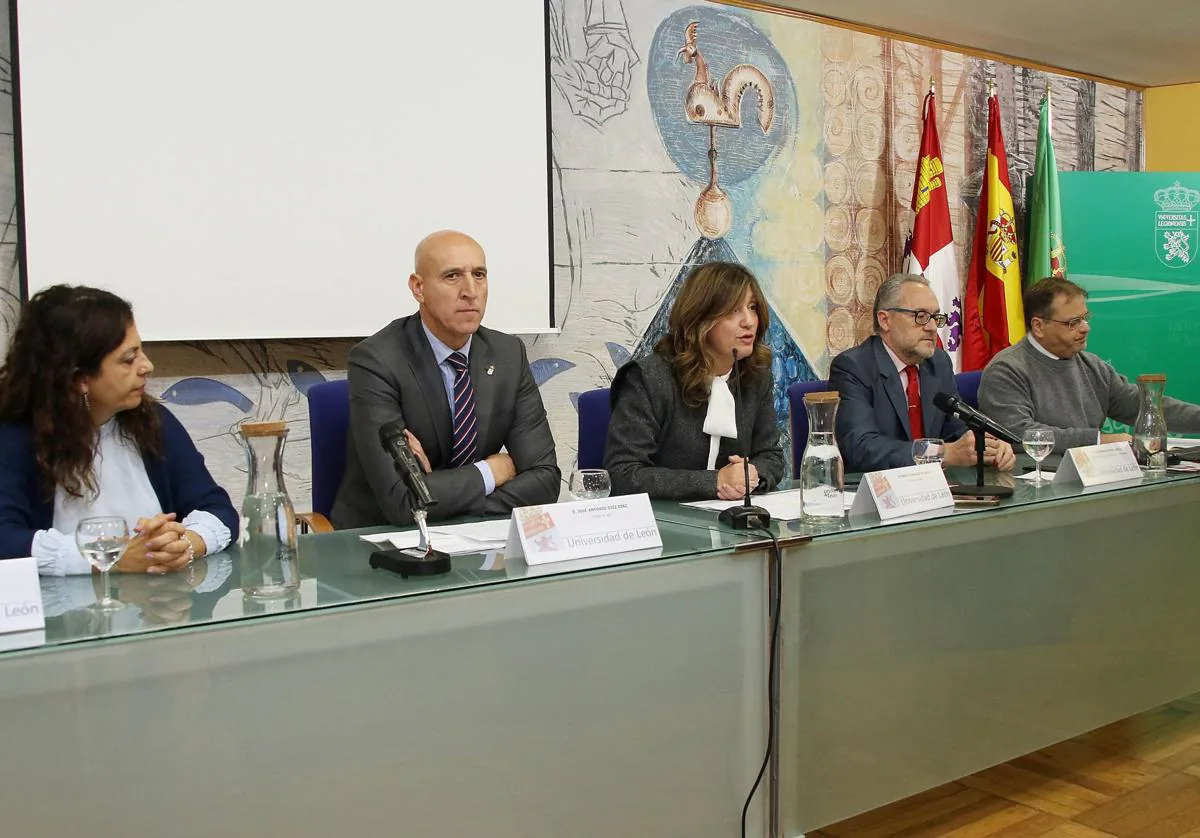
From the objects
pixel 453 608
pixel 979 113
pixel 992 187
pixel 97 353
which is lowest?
pixel 453 608

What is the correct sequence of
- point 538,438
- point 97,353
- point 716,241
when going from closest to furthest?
point 97,353
point 538,438
point 716,241

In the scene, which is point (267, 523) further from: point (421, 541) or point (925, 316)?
point (925, 316)

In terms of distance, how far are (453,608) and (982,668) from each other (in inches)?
47.2

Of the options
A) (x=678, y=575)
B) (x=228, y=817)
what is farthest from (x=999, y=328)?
(x=228, y=817)

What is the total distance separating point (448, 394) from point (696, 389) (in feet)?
1.94

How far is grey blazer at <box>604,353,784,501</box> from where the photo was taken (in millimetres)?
2672

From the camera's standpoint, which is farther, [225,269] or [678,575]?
[225,269]

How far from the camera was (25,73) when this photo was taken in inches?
124

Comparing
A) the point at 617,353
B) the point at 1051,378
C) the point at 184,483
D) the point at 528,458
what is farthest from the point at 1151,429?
the point at 184,483

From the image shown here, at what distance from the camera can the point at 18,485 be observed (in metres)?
1.92

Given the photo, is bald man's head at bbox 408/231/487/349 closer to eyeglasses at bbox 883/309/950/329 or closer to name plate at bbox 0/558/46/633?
eyeglasses at bbox 883/309/950/329

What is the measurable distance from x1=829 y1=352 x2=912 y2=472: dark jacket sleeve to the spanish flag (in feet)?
7.95

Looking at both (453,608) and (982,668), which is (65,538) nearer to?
(453,608)

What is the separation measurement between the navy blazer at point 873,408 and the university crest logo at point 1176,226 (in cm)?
309
